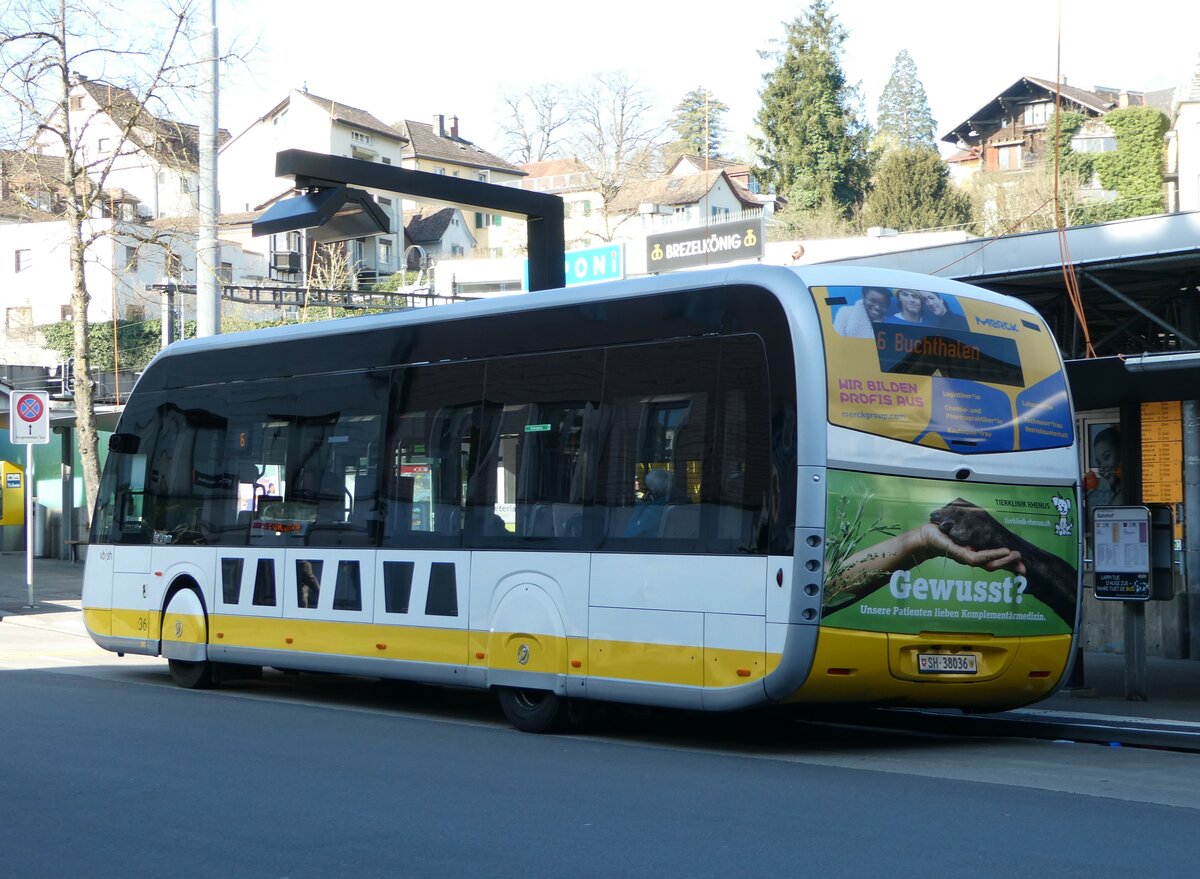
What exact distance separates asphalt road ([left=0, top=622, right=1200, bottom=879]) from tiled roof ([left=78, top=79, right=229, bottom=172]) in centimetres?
1506

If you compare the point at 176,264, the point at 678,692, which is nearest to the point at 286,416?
the point at 678,692

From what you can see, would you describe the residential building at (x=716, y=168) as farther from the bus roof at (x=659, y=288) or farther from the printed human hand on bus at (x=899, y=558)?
the printed human hand on bus at (x=899, y=558)

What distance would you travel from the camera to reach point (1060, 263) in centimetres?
1465

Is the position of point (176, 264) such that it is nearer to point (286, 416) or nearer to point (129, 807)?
point (286, 416)

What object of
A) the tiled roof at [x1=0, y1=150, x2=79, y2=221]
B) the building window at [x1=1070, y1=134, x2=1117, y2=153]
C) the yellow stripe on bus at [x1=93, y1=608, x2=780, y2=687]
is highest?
the building window at [x1=1070, y1=134, x2=1117, y2=153]

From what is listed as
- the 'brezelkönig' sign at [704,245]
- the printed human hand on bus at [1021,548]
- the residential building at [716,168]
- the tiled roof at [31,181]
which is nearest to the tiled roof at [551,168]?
the residential building at [716,168]

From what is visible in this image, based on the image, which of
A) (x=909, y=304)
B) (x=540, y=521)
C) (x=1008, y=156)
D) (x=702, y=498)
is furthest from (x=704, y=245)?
(x=1008, y=156)

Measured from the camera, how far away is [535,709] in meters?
11.4

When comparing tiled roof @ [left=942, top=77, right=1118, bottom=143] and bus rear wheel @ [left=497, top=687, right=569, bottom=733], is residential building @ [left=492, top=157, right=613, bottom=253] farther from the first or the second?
bus rear wheel @ [left=497, top=687, right=569, bottom=733]

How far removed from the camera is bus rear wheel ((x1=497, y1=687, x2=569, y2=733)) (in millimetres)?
11234

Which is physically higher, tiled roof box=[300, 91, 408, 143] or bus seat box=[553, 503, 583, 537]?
tiled roof box=[300, 91, 408, 143]

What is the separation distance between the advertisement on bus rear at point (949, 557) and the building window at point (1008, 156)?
296ft

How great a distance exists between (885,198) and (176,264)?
181ft

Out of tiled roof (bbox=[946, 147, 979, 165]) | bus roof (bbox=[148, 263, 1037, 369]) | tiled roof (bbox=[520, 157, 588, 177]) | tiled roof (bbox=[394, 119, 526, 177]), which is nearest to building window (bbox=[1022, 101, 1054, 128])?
tiled roof (bbox=[946, 147, 979, 165])
